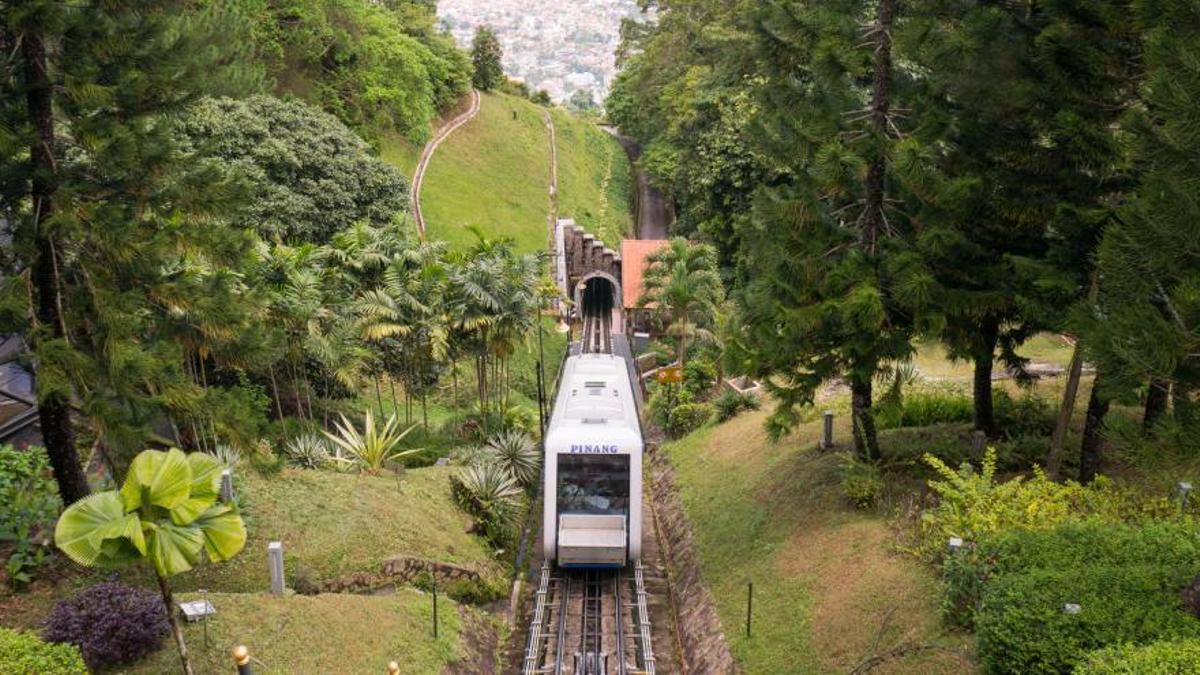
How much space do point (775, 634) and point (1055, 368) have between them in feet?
53.8

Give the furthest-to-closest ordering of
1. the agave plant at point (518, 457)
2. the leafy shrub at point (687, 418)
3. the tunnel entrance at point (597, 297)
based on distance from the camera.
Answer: the tunnel entrance at point (597, 297)
the leafy shrub at point (687, 418)
the agave plant at point (518, 457)

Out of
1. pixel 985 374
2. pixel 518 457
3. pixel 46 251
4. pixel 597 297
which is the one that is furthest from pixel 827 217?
pixel 597 297

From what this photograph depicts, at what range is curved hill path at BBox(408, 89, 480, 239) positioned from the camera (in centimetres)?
4506

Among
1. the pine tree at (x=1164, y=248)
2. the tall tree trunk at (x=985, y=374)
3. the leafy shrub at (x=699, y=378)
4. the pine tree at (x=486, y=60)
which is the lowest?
the leafy shrub at (x=699, y=378)

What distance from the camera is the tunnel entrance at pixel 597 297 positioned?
50.0 m

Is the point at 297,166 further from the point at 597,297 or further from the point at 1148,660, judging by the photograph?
the point at 1148,660

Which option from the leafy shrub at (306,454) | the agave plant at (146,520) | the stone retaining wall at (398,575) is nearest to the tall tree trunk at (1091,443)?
the stone retaining wall at (398,575)

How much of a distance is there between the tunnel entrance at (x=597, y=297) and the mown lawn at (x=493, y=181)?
4.01 metres

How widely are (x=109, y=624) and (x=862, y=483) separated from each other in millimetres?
12043

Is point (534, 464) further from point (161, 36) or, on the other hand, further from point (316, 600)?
point (161, 36)

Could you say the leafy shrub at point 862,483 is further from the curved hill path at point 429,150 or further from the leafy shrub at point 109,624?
the curved hill path at point 429,150

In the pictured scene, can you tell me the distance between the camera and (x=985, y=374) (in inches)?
685

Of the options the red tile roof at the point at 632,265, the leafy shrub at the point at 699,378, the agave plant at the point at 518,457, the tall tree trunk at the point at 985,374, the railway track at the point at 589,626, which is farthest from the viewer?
the red tile roof at the point at 632,265

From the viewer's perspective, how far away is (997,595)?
1005 cm
